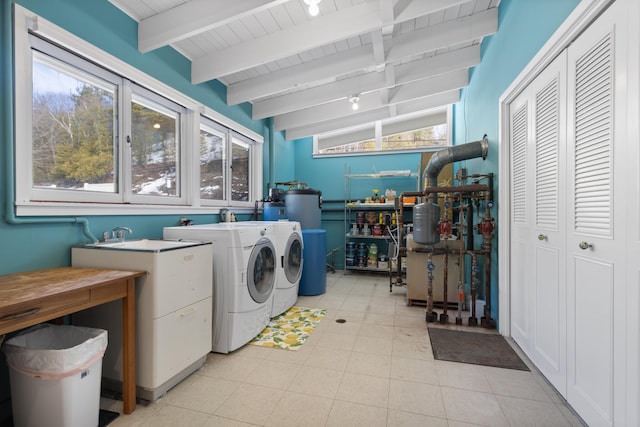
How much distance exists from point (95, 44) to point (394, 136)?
14.1ft

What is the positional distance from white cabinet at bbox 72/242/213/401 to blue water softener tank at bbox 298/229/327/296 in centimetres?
176

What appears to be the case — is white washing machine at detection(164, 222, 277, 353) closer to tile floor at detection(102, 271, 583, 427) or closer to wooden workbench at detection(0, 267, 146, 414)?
tile floor at detection(102, 271, 583, 427)

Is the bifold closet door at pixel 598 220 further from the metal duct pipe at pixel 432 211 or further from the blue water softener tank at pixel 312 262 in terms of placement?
the blue water softener tank at pixel 312 262

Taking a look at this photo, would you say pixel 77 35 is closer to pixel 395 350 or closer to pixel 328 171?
pixel 395 350

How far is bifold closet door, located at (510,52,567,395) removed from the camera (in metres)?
1.62

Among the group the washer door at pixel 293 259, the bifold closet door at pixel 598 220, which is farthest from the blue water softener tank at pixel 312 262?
the bifold closet door at pixel 598 220

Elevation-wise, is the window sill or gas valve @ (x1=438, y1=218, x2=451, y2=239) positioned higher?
the window sill

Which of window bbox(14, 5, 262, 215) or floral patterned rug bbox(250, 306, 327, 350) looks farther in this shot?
floral patterned rug bbox(250, 306, 327, 350)

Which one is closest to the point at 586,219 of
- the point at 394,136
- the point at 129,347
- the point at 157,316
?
the point at 157,316

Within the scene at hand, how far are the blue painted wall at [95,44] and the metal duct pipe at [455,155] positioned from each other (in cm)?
273

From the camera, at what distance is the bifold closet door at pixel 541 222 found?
63.6 inches

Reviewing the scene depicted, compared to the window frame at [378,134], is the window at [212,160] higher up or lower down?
lower down

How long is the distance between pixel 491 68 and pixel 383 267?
3.07 metres

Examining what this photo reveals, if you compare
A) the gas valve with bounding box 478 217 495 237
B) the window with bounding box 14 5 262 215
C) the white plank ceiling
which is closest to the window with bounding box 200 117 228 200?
the window with bounding box 14 5 262 215
